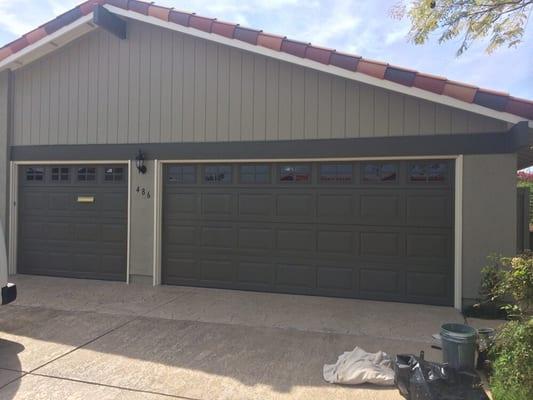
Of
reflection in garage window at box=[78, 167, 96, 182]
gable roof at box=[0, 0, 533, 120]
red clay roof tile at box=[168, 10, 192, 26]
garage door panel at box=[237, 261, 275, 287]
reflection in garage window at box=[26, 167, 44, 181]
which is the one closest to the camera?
gable roof at box=[0, 0, 533, 120]

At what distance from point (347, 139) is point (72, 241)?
18.3 feet

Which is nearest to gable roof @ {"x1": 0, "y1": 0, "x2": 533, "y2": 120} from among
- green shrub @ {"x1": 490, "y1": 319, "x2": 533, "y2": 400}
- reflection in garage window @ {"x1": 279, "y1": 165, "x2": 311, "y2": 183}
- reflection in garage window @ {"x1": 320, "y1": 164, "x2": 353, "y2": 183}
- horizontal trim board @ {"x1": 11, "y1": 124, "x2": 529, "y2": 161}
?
horizontal trim board @ {"x1": 11, "y1": 124, "x2": 529, "y2": 161}

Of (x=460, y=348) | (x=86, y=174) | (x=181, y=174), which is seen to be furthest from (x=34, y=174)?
(x=460, y=348)

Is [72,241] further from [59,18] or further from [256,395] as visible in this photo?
[256,395]

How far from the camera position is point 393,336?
508 centimetres

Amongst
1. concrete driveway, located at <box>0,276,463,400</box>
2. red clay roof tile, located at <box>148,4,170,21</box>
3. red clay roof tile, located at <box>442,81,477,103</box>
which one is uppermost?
red clay roof tile, located at <box>148,4,170,21</box>

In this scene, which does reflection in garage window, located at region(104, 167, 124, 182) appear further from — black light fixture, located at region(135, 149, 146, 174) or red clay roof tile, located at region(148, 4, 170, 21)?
red clay roof tile, located at region(148, 4, 170, 21)

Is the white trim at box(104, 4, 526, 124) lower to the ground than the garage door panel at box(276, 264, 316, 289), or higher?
higher

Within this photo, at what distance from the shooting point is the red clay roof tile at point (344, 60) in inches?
245

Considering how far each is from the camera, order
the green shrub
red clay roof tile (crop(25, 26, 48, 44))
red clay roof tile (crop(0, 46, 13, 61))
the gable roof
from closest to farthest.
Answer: the green shrub
the gable roof
red clay roof tile (crop(25, 26, 48, 44))
red clay roof tile (crop(0, 46, 13, 61))

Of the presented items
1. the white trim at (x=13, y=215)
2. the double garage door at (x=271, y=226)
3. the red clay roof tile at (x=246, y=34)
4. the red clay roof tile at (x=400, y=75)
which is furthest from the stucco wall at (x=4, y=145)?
the red clay roof tile at (x=400, y=75)

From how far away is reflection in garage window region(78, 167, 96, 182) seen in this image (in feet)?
27.2

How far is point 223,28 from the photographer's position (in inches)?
271

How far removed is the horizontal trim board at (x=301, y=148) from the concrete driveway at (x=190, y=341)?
92.2 inches
